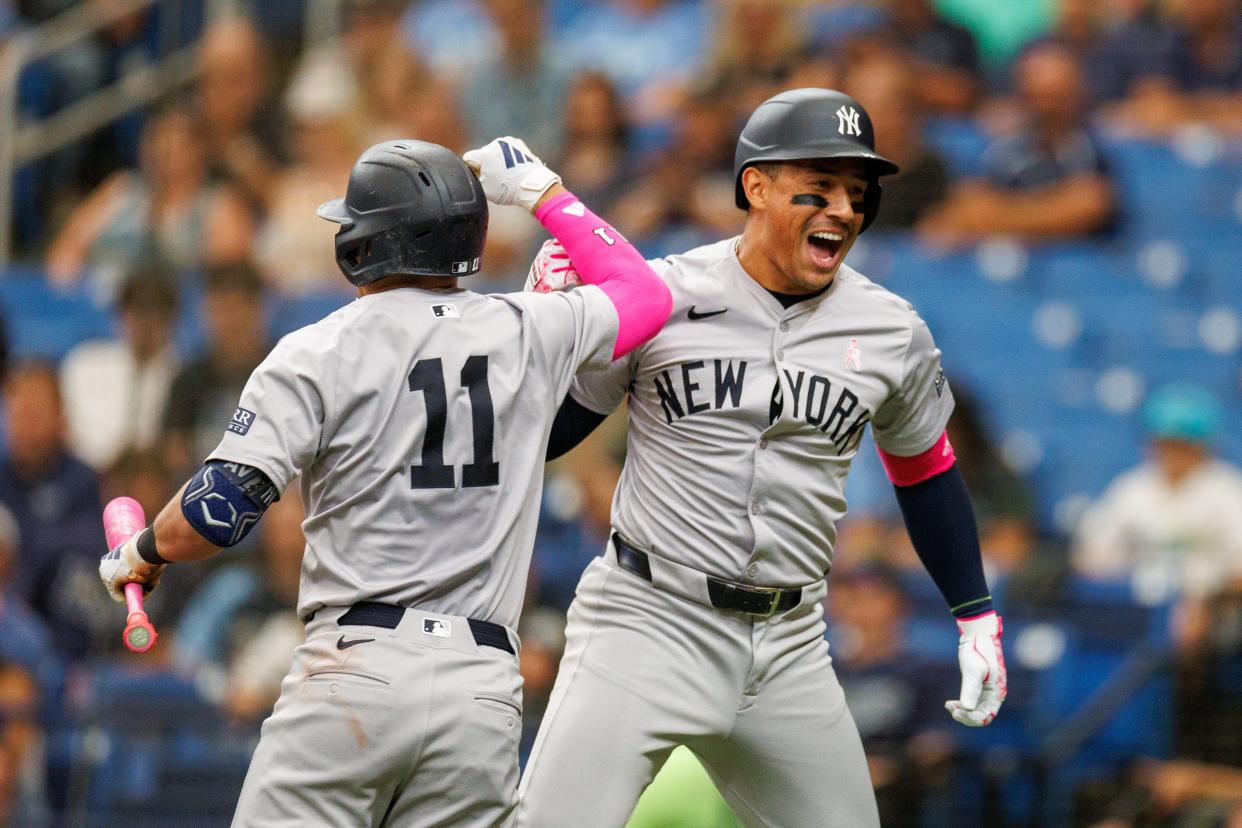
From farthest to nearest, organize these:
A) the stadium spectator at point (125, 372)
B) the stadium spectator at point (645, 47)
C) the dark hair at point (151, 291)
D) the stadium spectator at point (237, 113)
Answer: the stadium spectator at point (645, 47) < the stadium spectator at point (237, 113) < the dark hair at point (151, 291) < the stadium spectator at point (125, 372)

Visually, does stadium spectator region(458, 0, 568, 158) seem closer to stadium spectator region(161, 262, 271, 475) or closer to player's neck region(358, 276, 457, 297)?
stadium spectator region(161, 262, 271, 475)

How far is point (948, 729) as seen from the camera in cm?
643

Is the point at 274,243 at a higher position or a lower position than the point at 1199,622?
higher

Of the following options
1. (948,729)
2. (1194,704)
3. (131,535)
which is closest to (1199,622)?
(1194,704)

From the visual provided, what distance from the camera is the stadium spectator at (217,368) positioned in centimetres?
847

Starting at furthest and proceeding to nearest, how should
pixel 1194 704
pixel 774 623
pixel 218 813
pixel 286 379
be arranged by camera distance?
pixel 218 813
pixel 1194 704
pixel 774 623
pixel 286 379

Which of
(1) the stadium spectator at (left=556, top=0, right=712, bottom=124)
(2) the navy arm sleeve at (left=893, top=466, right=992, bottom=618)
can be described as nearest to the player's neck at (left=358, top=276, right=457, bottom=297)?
(2) the navy arm sleeve at (left=893, top=466, right=992, bottom=618)

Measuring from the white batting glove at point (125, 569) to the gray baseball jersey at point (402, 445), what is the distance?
28 centimetres

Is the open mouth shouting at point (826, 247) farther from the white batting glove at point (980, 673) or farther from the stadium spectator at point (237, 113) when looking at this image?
the stadium spectator at point (237, 113)

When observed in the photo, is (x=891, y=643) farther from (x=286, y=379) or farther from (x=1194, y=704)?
(x=286, y=379)

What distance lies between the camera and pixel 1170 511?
720 cm

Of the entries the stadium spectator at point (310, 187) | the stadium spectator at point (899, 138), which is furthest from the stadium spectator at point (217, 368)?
the stadium spectator at point (899, 138)

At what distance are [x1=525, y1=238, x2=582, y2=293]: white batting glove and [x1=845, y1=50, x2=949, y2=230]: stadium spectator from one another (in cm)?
439

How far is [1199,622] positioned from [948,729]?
0.90 m
